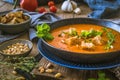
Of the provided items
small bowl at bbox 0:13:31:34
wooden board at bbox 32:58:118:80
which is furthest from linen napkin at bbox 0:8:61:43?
wooden board at bbox 32:58:118:80

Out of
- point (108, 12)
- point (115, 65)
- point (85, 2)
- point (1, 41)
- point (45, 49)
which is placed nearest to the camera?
point (115, 65)

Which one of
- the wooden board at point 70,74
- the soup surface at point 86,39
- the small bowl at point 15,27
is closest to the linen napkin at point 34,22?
the small bowl at point 15,27

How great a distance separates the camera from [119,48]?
1.16 m

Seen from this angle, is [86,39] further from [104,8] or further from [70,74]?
[104,8]

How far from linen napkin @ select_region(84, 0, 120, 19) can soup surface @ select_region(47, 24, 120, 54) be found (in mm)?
652

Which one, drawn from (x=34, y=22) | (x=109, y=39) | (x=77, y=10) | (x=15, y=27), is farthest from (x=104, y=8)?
(x=109, y=39)

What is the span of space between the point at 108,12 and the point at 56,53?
3.26ft

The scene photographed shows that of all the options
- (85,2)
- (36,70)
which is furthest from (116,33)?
(85,2)

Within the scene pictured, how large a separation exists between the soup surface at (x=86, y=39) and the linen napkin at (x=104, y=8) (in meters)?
0.65

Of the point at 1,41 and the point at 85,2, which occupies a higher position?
the point at 85,2

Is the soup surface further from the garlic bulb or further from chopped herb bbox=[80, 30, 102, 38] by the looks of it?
the garlic bulb

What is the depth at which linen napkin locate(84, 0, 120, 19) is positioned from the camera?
2.02 m

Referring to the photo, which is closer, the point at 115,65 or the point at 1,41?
the point at 115,65

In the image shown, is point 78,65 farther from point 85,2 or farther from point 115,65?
point 85,2
